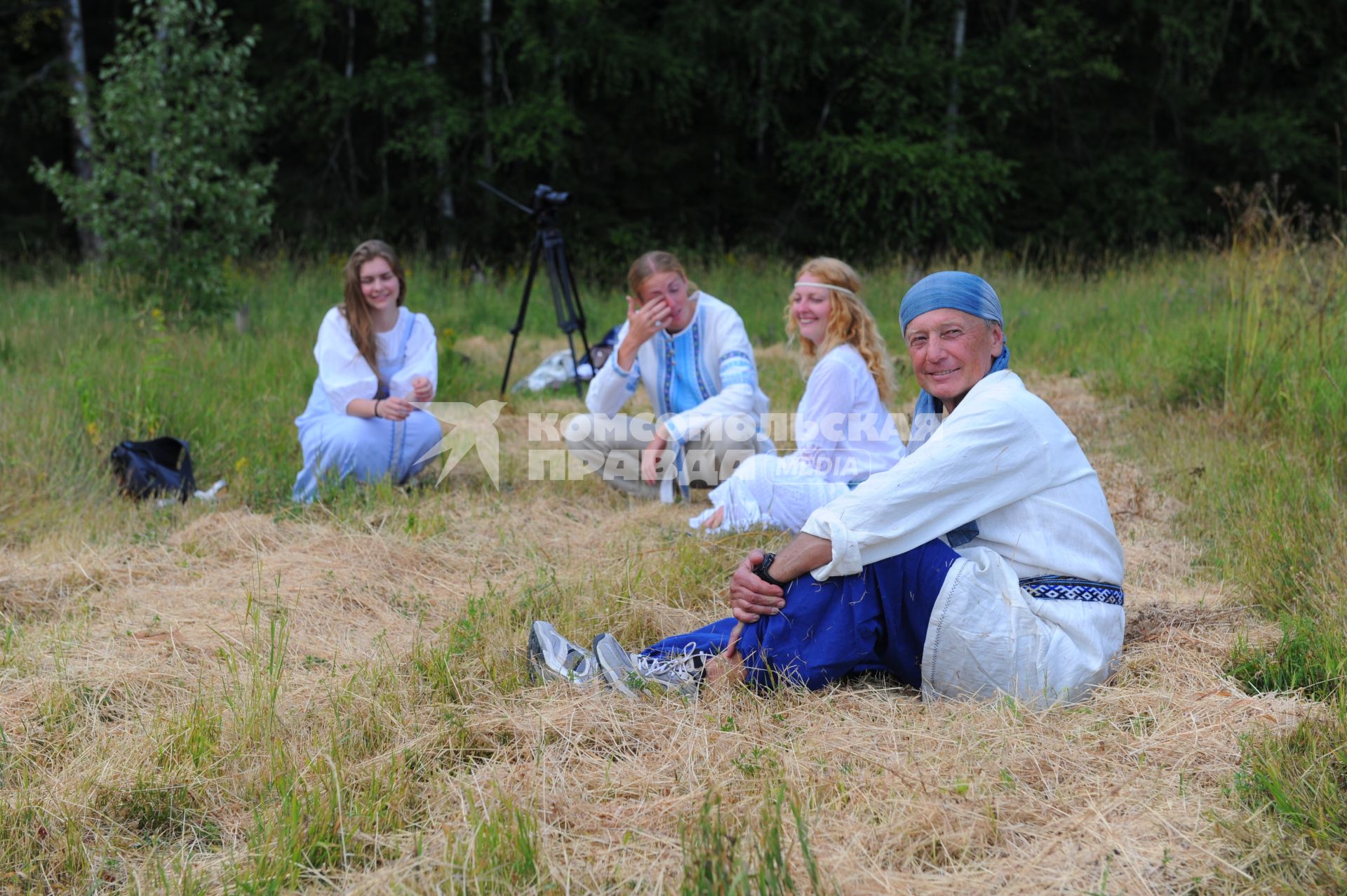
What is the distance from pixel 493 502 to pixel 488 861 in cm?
299

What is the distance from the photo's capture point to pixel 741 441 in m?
5.16

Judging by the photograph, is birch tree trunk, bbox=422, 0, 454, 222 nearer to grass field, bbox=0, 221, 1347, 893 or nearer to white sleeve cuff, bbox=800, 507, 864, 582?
grass field, bbox=0, 221, 1347, 893

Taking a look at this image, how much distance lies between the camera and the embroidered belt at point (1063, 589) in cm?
267

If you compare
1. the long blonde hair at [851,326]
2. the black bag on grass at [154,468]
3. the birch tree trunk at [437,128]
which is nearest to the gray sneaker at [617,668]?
the long blonde hair at [851,326]

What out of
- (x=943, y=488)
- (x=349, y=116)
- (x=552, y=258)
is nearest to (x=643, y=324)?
(x=552, y=258)

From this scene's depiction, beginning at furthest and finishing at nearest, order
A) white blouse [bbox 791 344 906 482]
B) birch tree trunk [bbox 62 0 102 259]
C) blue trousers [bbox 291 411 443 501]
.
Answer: birch tree trunk [bbox 62 0 102 259], blue trousers [bbox 291 411 443 501], white blouse [bbox 791 344 906 482]

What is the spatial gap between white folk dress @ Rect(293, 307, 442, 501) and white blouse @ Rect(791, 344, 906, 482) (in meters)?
1.88

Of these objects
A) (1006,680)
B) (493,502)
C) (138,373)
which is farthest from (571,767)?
(138,373)

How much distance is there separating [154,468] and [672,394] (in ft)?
7.83

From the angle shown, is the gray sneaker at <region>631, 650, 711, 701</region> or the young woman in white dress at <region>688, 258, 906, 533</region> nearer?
the gray sneaker at <region>631, 650, 711, 701</region>

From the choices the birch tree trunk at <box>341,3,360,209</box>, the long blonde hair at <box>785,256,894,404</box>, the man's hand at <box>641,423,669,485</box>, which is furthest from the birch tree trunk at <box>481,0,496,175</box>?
the long blonde hair at <box>785,256,894,404</box>

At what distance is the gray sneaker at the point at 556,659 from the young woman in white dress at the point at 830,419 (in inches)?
53.8

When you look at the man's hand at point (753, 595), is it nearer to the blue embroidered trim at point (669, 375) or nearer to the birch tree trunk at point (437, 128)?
the blue embroidered trim at point (669, 375)

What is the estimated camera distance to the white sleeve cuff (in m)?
2.60
